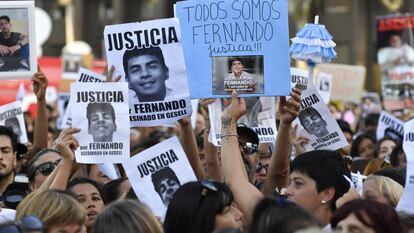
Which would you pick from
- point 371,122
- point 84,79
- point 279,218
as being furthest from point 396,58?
point 279,218

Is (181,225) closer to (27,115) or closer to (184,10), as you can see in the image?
(184,10)

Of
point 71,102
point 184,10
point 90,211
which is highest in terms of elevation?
point 184,10

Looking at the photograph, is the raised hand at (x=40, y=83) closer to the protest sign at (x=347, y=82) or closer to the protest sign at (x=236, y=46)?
the protest sign at (x=236, y=46)

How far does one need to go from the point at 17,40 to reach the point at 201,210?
11.7 feet

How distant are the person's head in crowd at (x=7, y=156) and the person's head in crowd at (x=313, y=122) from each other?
2.21m

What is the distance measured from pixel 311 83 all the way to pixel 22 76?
217cm

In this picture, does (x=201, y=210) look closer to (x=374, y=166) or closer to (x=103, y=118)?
(x=103, y=118)

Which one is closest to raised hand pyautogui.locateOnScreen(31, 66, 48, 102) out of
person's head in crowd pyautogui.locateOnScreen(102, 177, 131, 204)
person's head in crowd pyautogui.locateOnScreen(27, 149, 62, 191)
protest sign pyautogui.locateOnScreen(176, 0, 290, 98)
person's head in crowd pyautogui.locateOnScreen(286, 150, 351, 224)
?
person's head in crowd pyautogui.locateOnScreen(27, 149, 62, 191)

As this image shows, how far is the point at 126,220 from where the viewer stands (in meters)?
4.81

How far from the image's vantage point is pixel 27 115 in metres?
15.6

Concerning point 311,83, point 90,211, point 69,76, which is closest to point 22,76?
point 90,211

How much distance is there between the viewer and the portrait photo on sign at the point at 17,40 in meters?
7.86

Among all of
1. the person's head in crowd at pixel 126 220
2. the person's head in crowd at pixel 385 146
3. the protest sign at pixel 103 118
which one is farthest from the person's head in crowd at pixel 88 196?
the person's head in crowd at pixel 385 146

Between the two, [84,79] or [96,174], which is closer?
[84,79]
